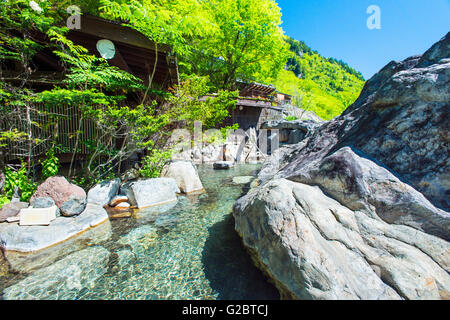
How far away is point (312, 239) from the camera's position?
2.25m

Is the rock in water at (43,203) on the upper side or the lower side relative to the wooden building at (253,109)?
lower

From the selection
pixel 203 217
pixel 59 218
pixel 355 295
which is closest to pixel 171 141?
pixel 203 217

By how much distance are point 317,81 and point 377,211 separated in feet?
264

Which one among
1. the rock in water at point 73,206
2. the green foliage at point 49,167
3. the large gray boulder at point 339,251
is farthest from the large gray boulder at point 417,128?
the green foliage at point 49,167

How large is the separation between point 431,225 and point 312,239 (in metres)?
1.45

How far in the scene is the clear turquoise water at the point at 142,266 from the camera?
2.78 meters

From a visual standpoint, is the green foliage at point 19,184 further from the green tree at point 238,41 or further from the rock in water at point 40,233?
the green tree at point 238,41

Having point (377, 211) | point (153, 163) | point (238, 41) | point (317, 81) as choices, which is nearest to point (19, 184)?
point (153, 163)

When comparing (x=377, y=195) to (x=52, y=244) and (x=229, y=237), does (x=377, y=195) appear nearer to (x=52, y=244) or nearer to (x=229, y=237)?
(x=229, y=237)

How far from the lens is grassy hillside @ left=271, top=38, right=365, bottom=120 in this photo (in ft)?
126

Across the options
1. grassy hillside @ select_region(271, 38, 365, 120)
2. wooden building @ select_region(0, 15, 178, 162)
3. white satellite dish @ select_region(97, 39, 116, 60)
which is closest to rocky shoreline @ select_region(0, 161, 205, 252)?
wooden building @ select_region(0, 15, 178, 162)

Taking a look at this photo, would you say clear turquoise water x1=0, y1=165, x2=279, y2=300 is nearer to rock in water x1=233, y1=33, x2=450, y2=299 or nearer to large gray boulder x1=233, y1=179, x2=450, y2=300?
rock in water x1=233, y1=33, x2=450, y2=299

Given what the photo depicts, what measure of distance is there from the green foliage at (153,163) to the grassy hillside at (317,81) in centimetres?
3370

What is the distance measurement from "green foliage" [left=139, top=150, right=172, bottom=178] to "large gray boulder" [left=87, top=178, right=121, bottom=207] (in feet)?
3.64
